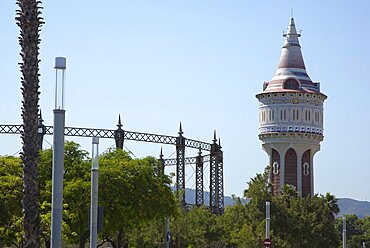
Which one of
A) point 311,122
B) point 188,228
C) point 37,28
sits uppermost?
point 311,122

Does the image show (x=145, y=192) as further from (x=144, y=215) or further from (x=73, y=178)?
(x=73, y=178)

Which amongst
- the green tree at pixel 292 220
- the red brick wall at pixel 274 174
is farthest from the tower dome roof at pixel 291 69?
the green tree at pixel 292 220

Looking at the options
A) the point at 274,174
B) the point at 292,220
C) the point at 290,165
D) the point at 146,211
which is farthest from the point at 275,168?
the point at 146,211

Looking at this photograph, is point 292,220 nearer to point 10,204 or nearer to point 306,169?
point 306,169

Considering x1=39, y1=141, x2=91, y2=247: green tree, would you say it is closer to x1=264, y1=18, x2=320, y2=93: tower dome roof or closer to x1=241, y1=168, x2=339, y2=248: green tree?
x1=241, y1=168, x2=339, y2=248: green tree

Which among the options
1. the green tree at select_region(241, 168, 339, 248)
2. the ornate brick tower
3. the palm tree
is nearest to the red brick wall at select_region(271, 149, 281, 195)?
the ornate brick tower

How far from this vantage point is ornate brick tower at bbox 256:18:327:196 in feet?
275

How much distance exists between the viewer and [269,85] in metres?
86.8

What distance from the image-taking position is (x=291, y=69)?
282 feet

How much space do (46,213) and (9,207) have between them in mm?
1766

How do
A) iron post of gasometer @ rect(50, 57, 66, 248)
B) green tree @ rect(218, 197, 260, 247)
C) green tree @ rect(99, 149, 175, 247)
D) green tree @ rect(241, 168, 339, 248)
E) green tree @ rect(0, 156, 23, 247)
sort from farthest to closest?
1. green tree @ rect(241, 168, 339, 248)
2. green tree @ rect(218, 197, 260, 247)
3. green tree @ rect(99, 149, 175, 247)
4. green tree @ rect(0, 156, 23, 247)
5. iron post of gasometer @ rect(50, 57, 66, 248)

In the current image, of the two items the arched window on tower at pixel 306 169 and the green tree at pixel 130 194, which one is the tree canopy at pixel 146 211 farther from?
the arched window on tower at pixel 306 169

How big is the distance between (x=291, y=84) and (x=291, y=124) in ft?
14.0

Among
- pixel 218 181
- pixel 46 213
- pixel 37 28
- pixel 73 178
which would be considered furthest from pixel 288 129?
pixel 37 28
